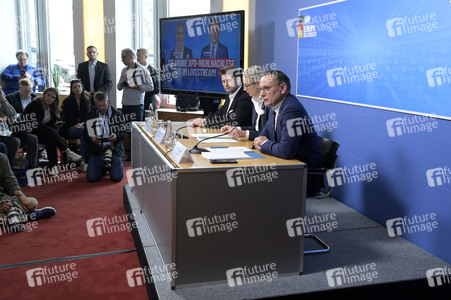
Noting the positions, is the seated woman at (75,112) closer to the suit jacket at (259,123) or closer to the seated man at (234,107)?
the seated man at (234,107)

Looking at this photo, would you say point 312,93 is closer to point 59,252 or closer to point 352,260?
point 352,260

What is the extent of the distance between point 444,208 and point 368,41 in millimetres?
1330

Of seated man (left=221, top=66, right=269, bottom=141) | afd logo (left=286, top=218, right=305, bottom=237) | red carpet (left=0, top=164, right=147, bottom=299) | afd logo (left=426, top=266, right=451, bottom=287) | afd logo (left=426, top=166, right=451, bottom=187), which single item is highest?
seated man (left=221, top=66, right=269, bottom=141)

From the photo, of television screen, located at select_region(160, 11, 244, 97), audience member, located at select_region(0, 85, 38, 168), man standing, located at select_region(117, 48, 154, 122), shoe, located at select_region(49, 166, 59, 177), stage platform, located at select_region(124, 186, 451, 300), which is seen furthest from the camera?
man standing, located at select_region(117, 48, 154, 122)

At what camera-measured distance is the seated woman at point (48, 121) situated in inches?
A: 216

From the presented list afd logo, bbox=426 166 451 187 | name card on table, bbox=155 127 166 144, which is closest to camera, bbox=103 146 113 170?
name card on table, bbox=155 127 166 144

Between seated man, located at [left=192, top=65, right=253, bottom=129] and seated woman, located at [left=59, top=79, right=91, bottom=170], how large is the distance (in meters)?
2.36

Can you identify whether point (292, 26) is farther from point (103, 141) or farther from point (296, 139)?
point (103, 141)

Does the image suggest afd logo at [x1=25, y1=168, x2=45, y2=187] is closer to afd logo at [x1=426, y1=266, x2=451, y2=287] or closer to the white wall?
the white wall

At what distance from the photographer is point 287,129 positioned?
104 inches

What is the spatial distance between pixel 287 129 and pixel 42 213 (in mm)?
2442

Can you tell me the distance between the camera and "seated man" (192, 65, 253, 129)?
4.02m

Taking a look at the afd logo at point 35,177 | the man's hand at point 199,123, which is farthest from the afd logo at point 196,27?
the afd logo at point 35,177

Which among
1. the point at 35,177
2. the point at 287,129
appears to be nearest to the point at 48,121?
the point at 35,177
